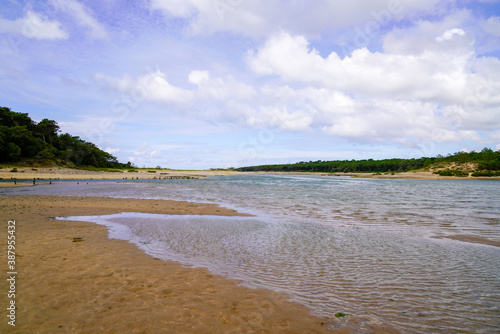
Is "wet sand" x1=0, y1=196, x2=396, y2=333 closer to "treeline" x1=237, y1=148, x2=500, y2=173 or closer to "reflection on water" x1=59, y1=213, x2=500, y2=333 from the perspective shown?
"reflection on water" x1=59, y1=213, x2=500, y2=333

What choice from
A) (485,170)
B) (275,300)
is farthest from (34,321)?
(485,170)

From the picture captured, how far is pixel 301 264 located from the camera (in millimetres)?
7707

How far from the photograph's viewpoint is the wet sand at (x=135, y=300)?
4.38 metres

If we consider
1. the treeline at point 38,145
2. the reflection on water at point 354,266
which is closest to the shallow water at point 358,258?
the reflection on water at point 354,266

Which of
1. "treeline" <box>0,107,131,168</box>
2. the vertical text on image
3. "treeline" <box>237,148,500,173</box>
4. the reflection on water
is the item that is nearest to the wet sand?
the vertical text on image

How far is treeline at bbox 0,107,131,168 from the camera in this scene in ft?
206

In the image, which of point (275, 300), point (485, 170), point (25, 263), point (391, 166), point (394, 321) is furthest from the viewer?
point (391, 166)

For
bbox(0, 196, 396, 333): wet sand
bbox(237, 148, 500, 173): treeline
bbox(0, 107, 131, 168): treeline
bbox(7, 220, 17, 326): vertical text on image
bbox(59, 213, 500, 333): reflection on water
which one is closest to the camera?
bbox(0, 196, 396, 333): wet sand

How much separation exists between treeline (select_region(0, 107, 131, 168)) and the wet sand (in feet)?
241

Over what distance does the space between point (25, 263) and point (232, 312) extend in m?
5.95

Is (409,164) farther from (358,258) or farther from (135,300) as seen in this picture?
(135,300)

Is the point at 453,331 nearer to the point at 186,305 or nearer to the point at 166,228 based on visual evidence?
the point at 186,305

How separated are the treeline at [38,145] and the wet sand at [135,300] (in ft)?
241

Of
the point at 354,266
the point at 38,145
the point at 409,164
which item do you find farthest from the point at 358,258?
the point at 409,164
